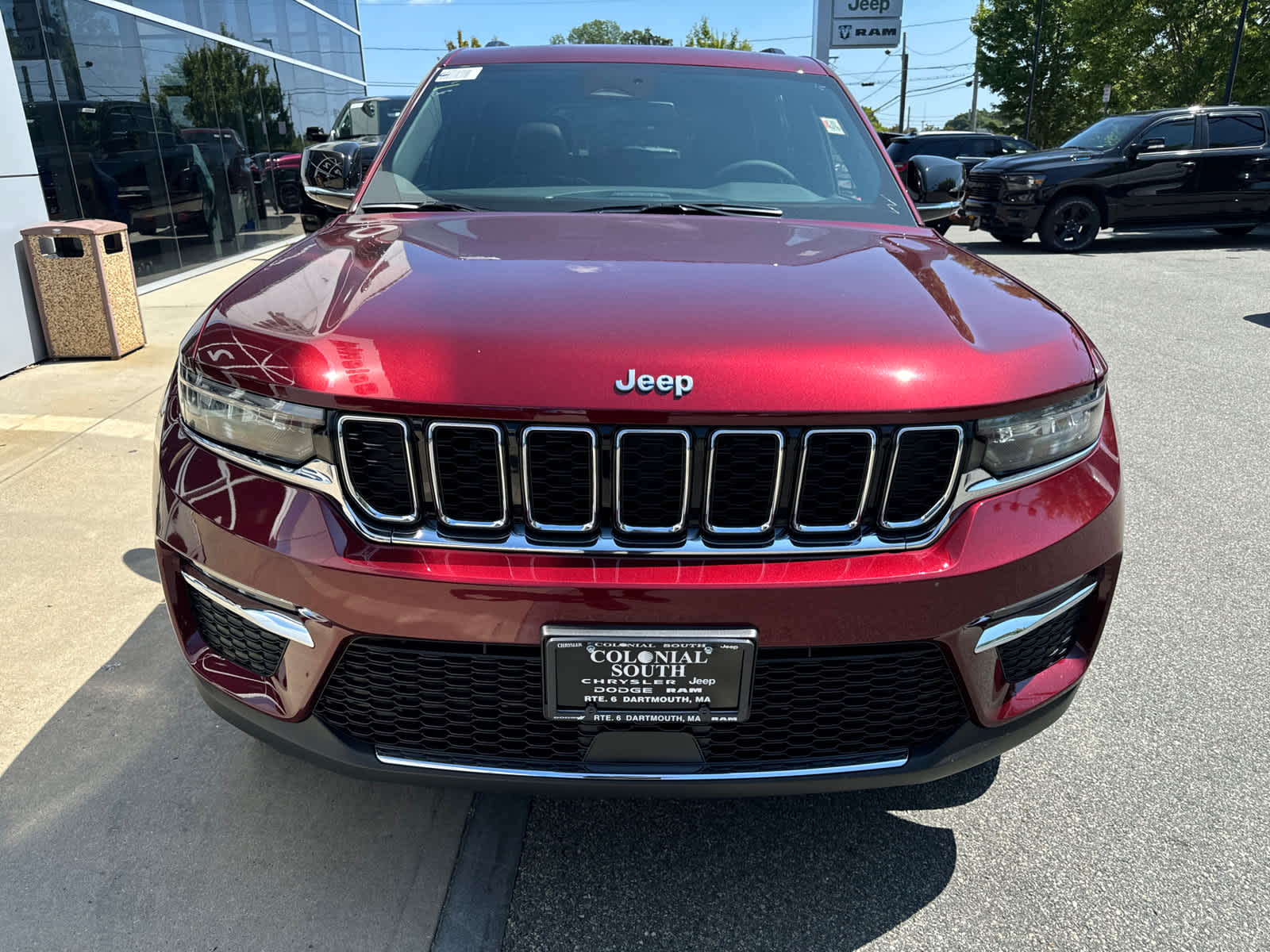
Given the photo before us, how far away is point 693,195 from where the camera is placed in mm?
2855

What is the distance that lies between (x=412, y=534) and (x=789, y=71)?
2.41 m

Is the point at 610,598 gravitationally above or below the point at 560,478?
below

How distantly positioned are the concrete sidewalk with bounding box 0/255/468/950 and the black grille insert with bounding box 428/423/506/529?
36.2 inches

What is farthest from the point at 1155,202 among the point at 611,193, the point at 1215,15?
the point at 1215,15

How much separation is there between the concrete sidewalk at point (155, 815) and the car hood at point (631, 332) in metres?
1.10

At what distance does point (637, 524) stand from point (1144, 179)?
13106mm

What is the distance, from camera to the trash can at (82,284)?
6.23m

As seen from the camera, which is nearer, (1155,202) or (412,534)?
(412,534)

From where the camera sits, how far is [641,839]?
87.6 inches

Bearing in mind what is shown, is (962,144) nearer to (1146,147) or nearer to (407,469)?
(1146,147)

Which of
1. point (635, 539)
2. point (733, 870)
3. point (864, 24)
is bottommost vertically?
point (733, 870)

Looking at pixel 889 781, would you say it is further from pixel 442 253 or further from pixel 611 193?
pixel 611 193

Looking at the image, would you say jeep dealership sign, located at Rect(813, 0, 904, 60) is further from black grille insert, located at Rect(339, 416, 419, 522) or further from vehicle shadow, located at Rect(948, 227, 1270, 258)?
black grille insert, located at Rect(339, 416, 419, 522)

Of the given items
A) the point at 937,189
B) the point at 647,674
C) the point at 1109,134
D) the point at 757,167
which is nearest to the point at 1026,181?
the point at 1109,134
